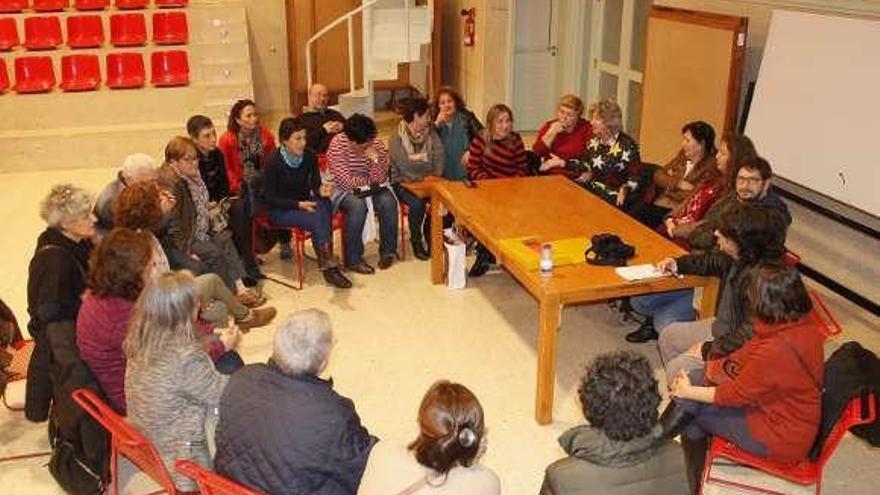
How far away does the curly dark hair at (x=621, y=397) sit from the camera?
219 cm

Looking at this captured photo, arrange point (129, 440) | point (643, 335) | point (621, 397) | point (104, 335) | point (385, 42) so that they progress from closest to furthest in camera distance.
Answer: point (621, 397) → point (129, 440) → point (104, 335) → point (643, 335) → point (385, 42)

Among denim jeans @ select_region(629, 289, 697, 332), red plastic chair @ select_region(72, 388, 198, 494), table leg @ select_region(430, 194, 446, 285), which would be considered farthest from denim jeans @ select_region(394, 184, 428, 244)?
red plastic chair @ select_region(72, 388, 198, 494)

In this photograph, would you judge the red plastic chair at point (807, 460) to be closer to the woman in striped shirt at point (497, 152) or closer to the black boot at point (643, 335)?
the black boot at point (643, 335)

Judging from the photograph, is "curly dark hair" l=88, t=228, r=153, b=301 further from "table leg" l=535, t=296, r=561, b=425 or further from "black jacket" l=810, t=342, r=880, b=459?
"black jacket" l=810, t=342, r=880, b=459

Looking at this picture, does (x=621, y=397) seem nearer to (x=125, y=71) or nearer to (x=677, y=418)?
(x=677, y=418)

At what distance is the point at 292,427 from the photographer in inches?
93.3

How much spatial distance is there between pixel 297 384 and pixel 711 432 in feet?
5.09

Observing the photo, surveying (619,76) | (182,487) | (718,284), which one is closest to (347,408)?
(182,487)

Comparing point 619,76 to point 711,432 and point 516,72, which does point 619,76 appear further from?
point 711,432

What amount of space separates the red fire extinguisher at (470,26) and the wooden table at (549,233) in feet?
13.2

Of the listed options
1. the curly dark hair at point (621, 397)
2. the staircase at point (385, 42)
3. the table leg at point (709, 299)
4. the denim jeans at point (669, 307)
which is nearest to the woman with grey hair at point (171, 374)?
the curly dark hair at point (621, 397)

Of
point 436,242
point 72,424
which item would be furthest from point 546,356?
point 72,424

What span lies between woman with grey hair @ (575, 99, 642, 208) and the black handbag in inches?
49.7

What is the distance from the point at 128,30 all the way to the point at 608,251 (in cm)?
682
